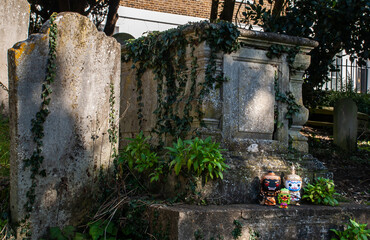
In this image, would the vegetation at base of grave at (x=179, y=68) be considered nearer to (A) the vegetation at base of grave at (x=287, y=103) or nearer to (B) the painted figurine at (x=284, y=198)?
(A) the vegetation at base of grave at (x=287, y=103)

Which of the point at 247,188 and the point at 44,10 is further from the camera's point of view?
the point at 44,10

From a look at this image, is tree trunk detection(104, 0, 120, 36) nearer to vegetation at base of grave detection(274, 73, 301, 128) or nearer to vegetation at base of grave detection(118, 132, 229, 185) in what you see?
vegetation at base of grave detection(274, 73, 301, 128)

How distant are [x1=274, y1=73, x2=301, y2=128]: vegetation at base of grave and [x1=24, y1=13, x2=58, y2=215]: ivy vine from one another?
2.69 m

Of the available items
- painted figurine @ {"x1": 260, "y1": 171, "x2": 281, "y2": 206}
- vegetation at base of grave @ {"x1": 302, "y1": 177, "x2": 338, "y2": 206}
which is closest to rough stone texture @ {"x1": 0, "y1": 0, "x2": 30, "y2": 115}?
painted figurine @ {"x1": 260, "y1": 171, "x2": 281, "y2": 206}

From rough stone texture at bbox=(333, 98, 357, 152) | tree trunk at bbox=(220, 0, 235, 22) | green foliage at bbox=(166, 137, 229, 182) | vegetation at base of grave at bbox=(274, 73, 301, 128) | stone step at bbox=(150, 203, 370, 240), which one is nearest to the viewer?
stone step at bbox=(150, 203, 370, 240)

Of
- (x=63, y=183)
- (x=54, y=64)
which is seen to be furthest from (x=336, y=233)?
(x=54, y=64)

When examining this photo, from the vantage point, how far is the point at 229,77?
514 cm

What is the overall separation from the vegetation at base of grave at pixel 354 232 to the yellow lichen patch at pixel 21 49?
12.1ft

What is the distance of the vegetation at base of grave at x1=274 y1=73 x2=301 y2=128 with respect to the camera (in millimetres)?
5469

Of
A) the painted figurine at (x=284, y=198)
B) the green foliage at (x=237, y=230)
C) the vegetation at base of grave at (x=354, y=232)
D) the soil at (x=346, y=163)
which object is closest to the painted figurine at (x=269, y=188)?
the painted figurine at (x=284, y=198)

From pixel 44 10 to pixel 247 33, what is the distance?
648 cm

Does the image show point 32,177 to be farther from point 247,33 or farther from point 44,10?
point 44,10

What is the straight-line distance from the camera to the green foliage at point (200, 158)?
14.5 feet

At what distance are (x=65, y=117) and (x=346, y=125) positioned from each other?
6.32 meters
